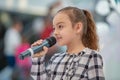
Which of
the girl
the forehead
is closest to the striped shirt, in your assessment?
the girl

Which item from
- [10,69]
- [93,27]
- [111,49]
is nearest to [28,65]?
[10,69]

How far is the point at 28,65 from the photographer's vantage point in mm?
2367


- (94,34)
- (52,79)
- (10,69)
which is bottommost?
(52,79)

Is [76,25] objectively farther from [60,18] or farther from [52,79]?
[52,79]

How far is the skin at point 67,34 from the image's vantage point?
98 centimetres

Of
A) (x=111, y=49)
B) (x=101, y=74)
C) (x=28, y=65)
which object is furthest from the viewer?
(x=28, y=65)

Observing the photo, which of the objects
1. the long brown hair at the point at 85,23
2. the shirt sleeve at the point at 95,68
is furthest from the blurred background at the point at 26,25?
the shirt sleeve at the point at 95,68

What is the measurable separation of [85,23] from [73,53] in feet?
0.34

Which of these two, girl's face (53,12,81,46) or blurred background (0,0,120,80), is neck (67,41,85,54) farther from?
blurred background (0,0,120,80)

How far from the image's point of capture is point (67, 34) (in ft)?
3.23

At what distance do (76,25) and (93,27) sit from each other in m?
0.07

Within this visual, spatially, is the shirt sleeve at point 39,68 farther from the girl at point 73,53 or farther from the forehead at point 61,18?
the forehead at point 61,18

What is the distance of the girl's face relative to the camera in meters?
0.98

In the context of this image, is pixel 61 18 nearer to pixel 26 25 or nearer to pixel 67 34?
pixel 67 34
